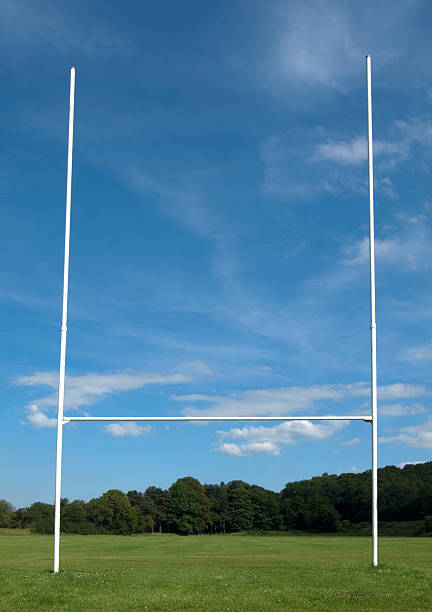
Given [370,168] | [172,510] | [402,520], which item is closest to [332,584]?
[370,168]

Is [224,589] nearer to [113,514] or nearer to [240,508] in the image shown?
[240,508]

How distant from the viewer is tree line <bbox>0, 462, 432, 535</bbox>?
155 feet

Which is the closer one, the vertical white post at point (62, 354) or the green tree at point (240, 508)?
the vertical white post at point (62, 354)

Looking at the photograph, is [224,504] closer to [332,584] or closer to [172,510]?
[172,510]

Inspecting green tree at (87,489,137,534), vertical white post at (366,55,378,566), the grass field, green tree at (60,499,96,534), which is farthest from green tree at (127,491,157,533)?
vertical white post at (366,55,378,566)

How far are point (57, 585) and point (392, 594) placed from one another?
591 centimetres

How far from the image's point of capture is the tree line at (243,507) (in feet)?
155

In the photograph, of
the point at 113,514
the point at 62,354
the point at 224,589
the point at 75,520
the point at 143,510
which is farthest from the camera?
the point at 143,510

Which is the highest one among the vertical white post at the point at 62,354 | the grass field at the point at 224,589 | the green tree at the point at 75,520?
the vertical white post at the point at 62,354

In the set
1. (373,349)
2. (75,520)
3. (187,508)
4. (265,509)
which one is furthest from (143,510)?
(373,349)

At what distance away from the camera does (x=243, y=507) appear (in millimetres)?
52250

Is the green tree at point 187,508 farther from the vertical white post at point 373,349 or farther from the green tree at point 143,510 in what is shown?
the vertical white post at point 373,349

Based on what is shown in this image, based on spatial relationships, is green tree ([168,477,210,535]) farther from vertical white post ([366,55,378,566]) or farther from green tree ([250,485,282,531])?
vertical white post ([366,55,378,566])

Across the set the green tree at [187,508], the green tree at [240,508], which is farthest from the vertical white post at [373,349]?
the green tree at [187,508]
